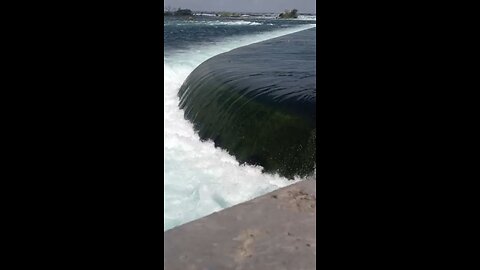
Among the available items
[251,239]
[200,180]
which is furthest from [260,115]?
[251,239]

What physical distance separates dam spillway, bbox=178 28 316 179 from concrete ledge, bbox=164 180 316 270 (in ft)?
10.1

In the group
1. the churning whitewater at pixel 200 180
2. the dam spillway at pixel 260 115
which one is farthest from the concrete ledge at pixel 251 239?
the dam spillway at pixel 260 115

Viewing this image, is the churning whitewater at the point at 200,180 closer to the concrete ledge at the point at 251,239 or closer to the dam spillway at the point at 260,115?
the dam spillway at the point at 260,115

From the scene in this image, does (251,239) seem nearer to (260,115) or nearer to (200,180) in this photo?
(200,180)

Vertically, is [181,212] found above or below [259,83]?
below

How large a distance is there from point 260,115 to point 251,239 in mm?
4222

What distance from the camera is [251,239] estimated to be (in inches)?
75.0

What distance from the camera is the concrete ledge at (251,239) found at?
5.77 ft

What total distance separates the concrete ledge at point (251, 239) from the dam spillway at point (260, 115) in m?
3.09

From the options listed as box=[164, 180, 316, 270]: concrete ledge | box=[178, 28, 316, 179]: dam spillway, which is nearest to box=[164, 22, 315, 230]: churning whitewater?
box=[178, 28, 316, 179]: dam spillway
